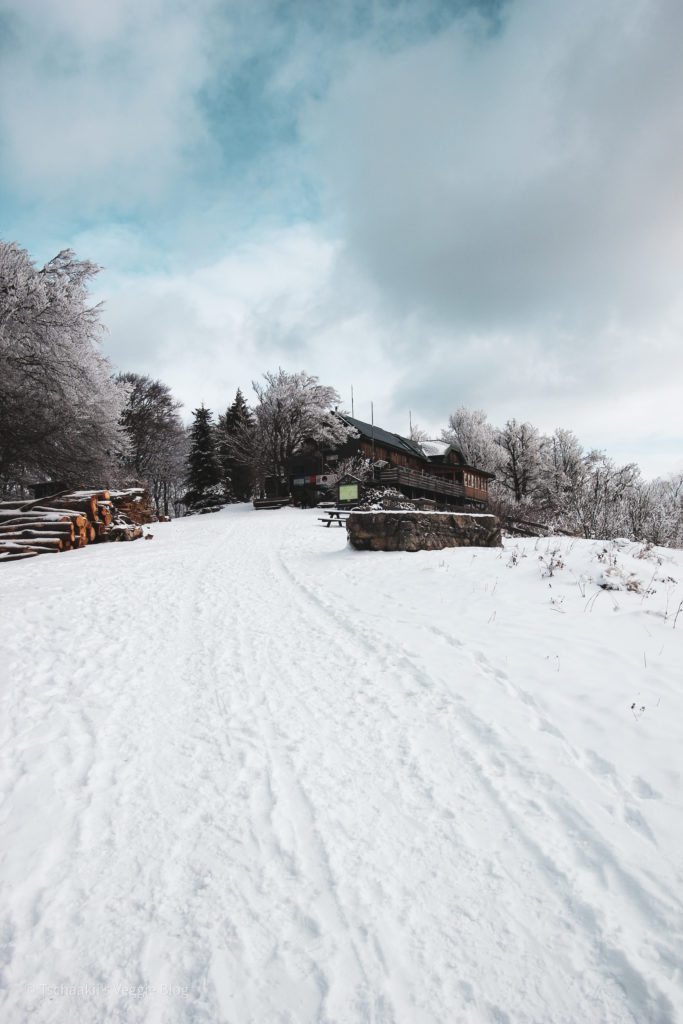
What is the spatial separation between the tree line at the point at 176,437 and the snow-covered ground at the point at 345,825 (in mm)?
9817

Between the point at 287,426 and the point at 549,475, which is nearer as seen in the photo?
the point at 287,426

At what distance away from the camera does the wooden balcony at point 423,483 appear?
34.7 meters

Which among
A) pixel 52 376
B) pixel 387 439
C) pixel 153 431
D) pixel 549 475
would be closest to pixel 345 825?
pixel 52 376

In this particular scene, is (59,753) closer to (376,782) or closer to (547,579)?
(376,782)

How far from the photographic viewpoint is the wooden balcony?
34656 mm

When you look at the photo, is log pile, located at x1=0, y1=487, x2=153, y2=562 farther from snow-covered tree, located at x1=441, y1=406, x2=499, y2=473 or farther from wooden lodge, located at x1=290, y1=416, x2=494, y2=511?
snow-covered tree, located at x1=441, y1=406, x2=499, y2=473

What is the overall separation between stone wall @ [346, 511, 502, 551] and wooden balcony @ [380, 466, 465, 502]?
23240mm

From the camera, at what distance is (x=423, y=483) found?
124 feet

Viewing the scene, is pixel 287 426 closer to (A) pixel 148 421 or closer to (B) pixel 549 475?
(A) pixel 148 421

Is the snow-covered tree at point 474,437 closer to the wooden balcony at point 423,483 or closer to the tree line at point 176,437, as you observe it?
the tree line at point 176,437

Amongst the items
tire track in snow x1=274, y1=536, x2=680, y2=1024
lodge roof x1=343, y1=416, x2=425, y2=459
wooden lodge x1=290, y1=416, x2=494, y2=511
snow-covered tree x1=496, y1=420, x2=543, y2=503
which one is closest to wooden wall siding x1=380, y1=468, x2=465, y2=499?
wooden lodge x1=290, y1=416, x2=494, y2=511

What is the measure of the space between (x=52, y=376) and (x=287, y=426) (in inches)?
917

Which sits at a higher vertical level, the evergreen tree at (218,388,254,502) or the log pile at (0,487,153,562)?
the evergreen tree at (218,388,254,502)

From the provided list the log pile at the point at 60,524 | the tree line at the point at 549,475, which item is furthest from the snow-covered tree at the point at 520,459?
the log pile at the point at 60,524
